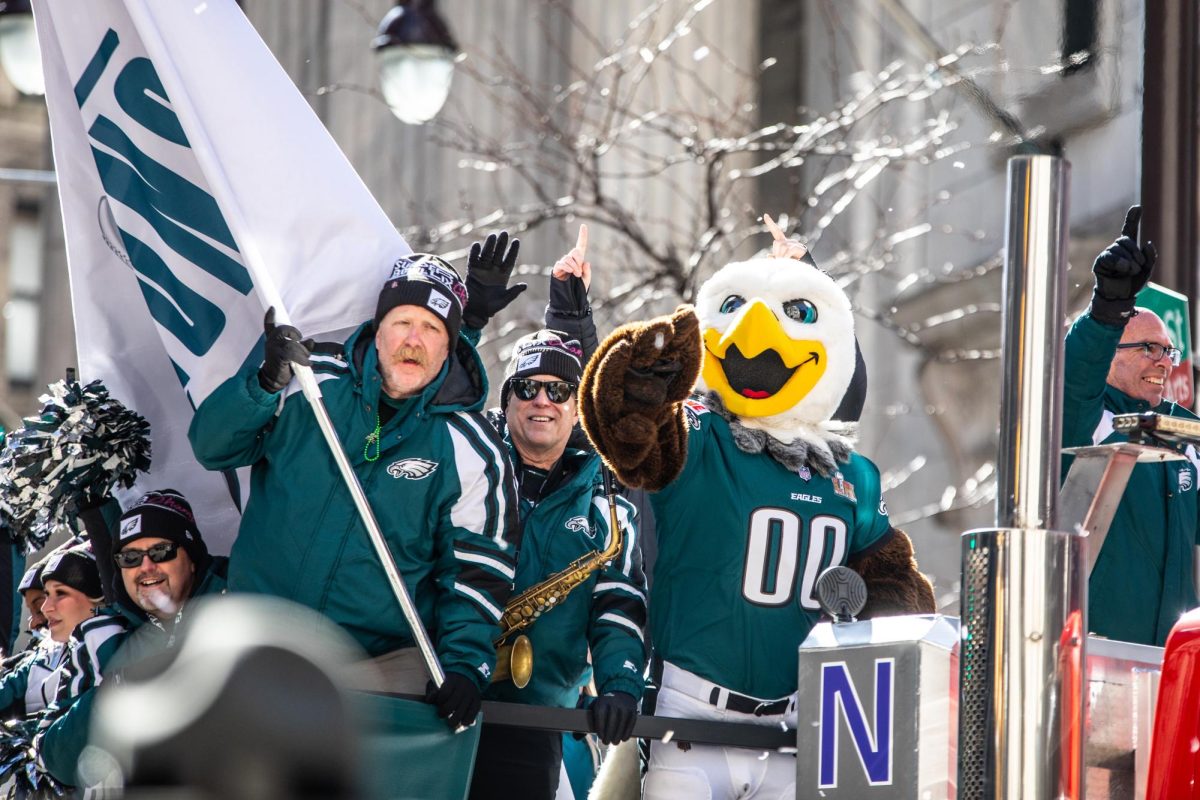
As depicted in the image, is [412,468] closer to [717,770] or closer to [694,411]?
[694,411]

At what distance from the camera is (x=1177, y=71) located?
596 cm

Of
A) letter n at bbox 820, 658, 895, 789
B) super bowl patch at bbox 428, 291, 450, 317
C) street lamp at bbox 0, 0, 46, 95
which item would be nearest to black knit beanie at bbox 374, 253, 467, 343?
super bowl patch at bbox 428, 291, 450, 317

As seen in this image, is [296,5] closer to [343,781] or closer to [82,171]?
[82,171]

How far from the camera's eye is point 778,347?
4.54 metres

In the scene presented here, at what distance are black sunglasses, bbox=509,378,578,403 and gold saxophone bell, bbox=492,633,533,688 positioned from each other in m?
0.71

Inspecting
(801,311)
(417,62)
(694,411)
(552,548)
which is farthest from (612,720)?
(417,62)

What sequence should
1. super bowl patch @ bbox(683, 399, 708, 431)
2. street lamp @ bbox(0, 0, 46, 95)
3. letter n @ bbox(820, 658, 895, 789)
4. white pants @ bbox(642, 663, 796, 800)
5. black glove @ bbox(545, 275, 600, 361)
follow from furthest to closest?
1. street lamp @ bbox(0, 0, 46, 95)
2. black glove @ bbox(545, 275, 600, 361)
3. super bowl patch @ bbox(683, 399, 708, 431)
4. white pants @ bbox(642, 663, 796, 800)
5. letter n @ bbox(820, 658, 895, 789)

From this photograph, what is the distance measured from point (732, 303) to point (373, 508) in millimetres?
1138

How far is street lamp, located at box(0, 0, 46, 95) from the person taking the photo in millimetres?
8711

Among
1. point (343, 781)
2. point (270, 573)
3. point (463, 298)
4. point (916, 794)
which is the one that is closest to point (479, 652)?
point (270, 573)

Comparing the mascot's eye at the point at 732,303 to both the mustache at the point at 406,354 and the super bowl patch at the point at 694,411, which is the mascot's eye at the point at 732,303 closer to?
the super bowl patch at the point at 694,411

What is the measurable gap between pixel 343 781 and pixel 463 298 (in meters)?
3.24

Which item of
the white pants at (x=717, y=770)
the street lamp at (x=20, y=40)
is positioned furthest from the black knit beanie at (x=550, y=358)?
the street lamp at (x=20, y=40)

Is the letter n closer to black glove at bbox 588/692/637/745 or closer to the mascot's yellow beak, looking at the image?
black glove at bbox 588/692/637/745
